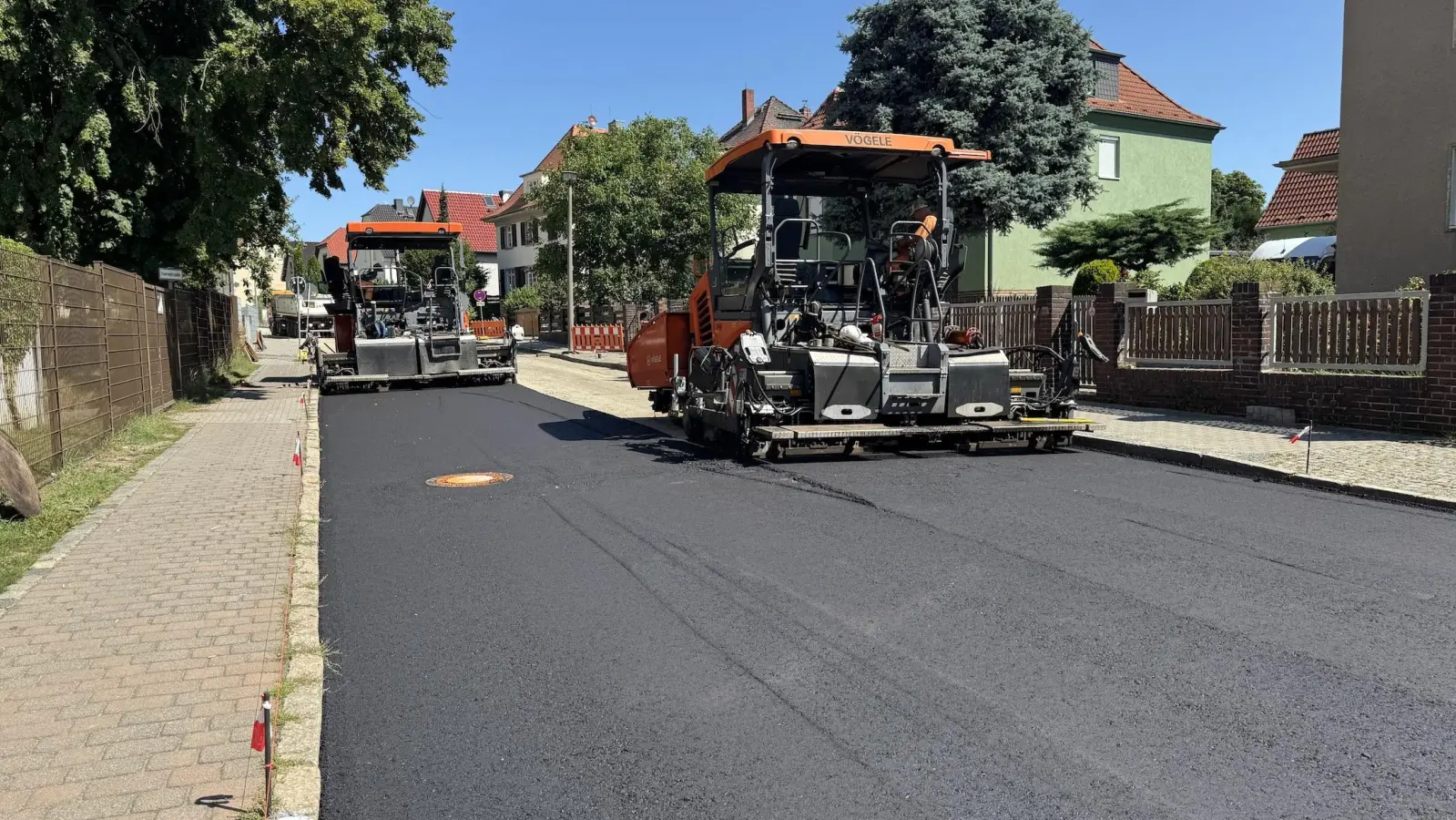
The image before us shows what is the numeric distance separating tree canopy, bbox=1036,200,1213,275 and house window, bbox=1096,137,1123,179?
6040 millimetres

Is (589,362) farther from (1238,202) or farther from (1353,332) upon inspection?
(1238,202)

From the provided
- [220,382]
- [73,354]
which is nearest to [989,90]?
[220,382]

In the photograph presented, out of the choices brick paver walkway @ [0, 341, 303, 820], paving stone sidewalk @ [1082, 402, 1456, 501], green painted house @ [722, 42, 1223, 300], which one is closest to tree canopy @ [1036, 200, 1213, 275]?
green painted house @ [722, 42, 1223, 300]

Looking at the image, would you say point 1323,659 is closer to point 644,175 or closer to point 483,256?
point 644,175

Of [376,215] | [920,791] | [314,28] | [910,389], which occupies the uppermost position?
[376,215]

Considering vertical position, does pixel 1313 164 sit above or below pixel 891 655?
above

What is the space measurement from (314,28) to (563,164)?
87.1 feet

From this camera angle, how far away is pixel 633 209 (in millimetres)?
40000

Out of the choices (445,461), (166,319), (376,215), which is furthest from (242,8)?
(376,215)

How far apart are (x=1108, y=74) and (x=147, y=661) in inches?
1380

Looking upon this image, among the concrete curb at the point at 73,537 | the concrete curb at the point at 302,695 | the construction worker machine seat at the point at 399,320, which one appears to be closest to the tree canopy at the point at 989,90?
the construction worker machine seat at the point at 399,320

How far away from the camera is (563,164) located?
141 feet

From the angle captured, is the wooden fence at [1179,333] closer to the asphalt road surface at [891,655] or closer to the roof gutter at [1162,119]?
the asphalt road surface at [891,655]

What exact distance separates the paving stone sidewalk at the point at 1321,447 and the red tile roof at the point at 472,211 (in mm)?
68342
